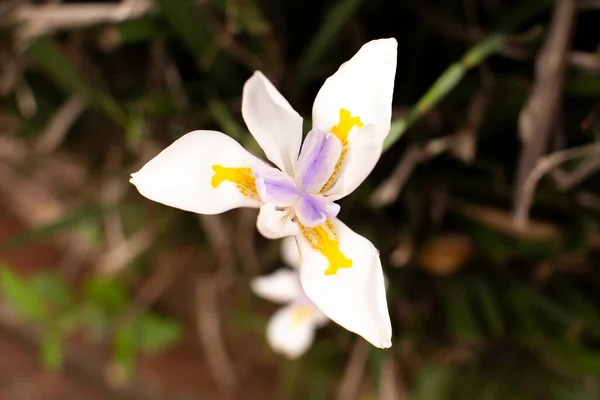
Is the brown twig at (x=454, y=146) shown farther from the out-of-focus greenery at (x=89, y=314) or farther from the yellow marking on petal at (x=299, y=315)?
the out-of-focus greenery at (x=89, y=314)

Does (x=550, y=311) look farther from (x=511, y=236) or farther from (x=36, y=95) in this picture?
(x=36, y=95)

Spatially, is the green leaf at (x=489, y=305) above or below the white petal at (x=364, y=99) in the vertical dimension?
Result: below

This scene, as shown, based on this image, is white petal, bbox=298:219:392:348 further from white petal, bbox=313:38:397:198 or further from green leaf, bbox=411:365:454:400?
green leaf, bbox=411:365:454:400

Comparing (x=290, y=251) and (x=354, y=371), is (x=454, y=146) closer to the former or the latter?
(x=290, y=251)

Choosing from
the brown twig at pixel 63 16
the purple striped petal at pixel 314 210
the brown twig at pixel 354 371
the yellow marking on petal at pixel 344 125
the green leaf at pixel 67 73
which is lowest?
the brown twig at pixel 354 371

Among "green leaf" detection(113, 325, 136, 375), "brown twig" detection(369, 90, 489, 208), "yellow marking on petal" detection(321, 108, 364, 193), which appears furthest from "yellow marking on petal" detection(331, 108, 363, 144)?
"green leaf" detection(113, 325, 136, 375)

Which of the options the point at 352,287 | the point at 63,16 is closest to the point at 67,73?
the point at 63,16

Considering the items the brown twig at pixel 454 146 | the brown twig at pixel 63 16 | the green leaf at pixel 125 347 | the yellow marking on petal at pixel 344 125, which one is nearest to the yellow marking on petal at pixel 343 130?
the yellow marking on petal at pixel 344 125
